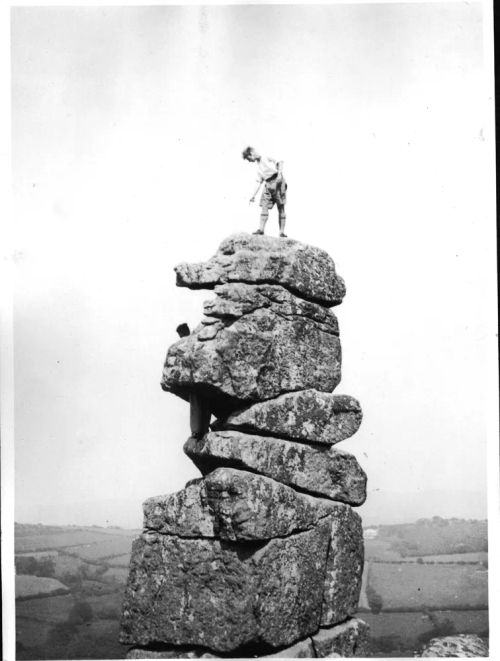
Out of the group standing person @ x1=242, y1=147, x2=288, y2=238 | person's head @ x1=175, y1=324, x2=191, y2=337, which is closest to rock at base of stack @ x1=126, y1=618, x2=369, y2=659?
person's head @ x1=175, y1=324, x2=191, y2=337

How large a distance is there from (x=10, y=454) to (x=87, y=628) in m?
4.02

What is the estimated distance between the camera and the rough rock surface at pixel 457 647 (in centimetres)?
1795

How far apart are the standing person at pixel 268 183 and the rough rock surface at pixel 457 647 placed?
7238mm

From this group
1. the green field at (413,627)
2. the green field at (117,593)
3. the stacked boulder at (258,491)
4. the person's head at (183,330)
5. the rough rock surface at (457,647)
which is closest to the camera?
the stacked boulder at (258,491)

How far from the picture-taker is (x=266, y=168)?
17.0 metres

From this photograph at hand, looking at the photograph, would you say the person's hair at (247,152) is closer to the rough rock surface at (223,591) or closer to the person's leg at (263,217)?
the person's leg at (263,217)

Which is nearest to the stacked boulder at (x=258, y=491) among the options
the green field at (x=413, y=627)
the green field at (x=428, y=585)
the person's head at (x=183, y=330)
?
the person's head at (x=183, y=330)

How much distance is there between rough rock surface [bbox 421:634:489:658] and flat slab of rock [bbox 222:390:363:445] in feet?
14.0

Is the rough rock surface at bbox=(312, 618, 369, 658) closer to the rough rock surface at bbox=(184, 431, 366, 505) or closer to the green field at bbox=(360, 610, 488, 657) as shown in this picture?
the green field at bbox=(360, 610, 488, 657)

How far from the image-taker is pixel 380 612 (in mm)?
20625

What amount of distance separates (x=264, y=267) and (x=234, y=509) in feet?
11.6

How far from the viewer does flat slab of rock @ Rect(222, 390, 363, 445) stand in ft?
52.4

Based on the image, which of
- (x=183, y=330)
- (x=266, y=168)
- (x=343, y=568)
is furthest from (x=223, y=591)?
(x=266, y=168)

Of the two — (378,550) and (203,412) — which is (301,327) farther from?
(378,550)
